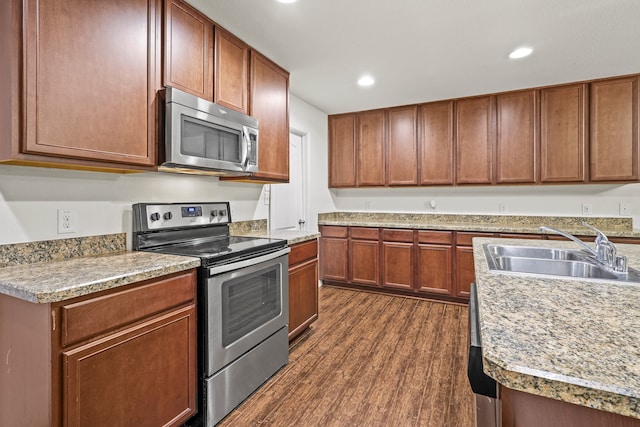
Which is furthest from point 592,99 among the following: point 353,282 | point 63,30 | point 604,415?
point 63,30

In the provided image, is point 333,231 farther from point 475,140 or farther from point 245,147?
point 245,147

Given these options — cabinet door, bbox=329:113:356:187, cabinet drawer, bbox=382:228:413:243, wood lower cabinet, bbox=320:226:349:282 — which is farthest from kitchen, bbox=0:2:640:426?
cabinet drawer, bbox=382:228:413:243

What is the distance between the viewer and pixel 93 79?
1491mm

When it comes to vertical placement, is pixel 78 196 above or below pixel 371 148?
below

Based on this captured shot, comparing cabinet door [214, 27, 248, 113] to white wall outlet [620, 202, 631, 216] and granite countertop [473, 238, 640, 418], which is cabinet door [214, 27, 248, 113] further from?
white wall outlet [620, 202, 631, 216]

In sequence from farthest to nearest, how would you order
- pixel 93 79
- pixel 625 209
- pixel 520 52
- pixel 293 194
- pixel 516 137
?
pixel 293 194 → pixel 516 137 → pixel 625 209 → pixel 520 52 → pixel 93 79

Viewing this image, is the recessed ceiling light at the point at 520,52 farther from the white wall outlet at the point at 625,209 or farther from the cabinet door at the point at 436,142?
the white wall outlet at the point at 625,209

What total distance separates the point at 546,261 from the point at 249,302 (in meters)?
1.72

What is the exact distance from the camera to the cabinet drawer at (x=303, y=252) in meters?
2.48

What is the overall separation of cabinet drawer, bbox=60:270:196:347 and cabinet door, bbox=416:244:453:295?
280 cm

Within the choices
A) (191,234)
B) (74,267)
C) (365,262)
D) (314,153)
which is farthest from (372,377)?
(314,153)

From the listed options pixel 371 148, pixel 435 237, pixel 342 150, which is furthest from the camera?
pixel 342 150

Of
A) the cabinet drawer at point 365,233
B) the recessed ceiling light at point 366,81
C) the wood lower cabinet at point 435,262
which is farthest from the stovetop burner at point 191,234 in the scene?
the wood lower cabinet at point 435,262

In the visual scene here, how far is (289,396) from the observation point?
1.95 m
